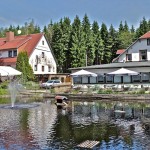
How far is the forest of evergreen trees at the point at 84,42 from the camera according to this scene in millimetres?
79562

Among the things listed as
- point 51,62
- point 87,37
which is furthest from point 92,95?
point 87,37

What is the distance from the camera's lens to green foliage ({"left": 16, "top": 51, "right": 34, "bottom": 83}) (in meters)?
60.5

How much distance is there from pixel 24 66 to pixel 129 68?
22.0 metres

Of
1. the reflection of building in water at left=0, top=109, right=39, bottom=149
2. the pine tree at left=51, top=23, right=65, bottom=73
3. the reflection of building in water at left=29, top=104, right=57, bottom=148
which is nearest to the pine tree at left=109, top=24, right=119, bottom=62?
the pine tree at left=51, top=23, right=65, bottom=73

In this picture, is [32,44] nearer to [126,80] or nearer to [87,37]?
[87,37]

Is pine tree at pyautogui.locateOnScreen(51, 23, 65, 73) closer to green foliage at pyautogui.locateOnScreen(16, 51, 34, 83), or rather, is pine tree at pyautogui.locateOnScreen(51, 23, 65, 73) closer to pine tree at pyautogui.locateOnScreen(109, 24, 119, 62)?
pine tree at pyautogui.locateOnScreen(109, 24, 119, 62)

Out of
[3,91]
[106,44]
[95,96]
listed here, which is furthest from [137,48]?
[106,44]

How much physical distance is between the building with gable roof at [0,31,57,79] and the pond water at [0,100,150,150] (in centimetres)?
4177

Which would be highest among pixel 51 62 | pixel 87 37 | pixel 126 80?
pixel 87 37

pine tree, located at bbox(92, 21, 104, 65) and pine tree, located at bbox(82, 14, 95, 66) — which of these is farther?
pine tree, located at bbox(92, 21, 104, 65)

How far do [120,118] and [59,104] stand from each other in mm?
9978

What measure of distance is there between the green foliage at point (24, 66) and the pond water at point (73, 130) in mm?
34290

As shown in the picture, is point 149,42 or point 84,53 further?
point 84,53

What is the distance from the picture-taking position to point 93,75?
50594 millimetres
